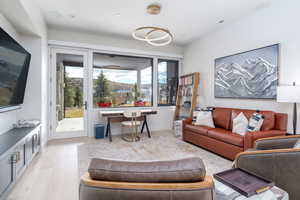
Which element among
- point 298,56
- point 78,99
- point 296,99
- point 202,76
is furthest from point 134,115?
point 298,56

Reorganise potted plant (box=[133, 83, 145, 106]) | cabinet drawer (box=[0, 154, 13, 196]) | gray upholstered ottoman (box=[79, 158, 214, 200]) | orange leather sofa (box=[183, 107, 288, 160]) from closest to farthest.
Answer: gray upholstered ottoman (box=[79, 158, 214, 200])
cabinet drawer (box=[0, 154, 13, 196])
orange leather sofa (box=[183, 107, 288, 160])
potted plant (box=[133, 83, 145, 106])

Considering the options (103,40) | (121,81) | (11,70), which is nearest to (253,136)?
(121,81)

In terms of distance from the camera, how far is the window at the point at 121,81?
4.76 m

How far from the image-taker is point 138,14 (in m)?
3.52

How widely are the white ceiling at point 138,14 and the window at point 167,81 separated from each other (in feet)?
4.56

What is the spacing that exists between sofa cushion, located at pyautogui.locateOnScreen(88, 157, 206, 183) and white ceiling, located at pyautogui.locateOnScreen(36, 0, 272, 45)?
304 centimetres

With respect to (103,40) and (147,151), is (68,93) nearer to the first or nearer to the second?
(103,40)

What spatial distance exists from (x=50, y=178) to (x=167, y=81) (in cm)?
426

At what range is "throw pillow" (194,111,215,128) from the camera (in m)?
3.81

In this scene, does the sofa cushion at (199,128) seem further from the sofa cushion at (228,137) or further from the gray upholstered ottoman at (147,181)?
the gray upholstered ottoman at (147,181)

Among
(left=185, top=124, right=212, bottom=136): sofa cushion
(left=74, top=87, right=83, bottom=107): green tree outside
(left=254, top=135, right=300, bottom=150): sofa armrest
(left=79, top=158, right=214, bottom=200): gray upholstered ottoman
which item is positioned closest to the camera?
(left=79, top=158, right=214, bottom=200): gray upholstered ottoman

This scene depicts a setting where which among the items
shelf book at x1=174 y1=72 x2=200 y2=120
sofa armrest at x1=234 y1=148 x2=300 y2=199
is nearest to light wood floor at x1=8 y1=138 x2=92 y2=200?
sofa armrest at x1=234 y1=148 x2=300 y2=199

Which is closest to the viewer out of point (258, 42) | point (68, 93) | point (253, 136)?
point (253, 136)

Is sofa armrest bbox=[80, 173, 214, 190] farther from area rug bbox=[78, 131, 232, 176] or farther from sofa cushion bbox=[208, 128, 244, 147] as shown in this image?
sofa cushion bbox=[208, 128, 244, 147]
